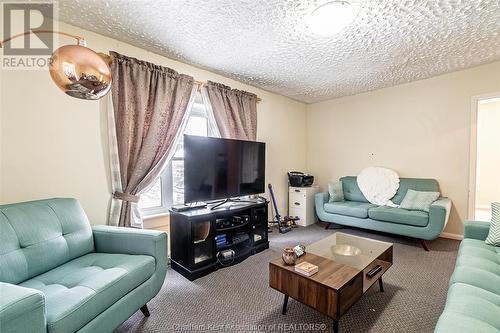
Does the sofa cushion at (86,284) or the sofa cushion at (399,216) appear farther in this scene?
the sofa cushion at (399,216)

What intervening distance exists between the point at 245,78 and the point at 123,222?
100 inches

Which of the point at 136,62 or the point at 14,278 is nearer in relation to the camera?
the point at 14,278

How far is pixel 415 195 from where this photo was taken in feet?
10.8

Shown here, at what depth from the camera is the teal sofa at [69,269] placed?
100cm

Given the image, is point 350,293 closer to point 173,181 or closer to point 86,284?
point 86,284

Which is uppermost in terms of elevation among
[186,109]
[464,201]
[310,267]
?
[186,109]

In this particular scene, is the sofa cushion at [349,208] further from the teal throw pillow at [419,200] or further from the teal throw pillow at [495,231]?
the teal throw pillow at [495,231]

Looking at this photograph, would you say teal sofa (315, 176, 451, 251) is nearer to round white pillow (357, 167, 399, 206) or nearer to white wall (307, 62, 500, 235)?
round white pillow (357, 167, 399, 206)

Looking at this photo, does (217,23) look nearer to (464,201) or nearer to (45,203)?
(45,203)

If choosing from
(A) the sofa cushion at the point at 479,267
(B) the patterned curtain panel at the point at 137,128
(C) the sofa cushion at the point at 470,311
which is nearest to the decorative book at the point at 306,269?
(C) the sofa cushion at the point at 470,311

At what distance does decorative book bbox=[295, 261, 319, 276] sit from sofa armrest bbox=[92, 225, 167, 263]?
1.04 metres

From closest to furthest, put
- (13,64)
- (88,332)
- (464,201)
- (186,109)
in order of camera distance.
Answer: (88,332) < (13,64) < (186,109) < (464,201)

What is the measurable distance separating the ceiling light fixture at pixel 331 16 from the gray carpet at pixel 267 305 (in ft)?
7.72

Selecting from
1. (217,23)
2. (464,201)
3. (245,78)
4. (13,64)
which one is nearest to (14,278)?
(13,64)
